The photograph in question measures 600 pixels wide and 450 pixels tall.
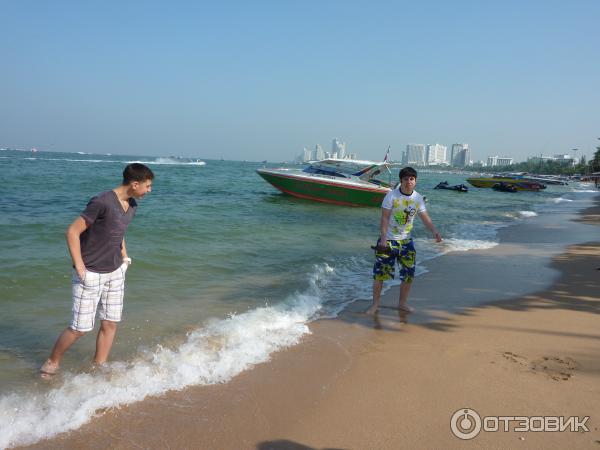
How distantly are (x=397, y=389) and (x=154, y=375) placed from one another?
6.41 feet

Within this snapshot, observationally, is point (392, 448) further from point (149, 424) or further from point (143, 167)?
point (143, 167)

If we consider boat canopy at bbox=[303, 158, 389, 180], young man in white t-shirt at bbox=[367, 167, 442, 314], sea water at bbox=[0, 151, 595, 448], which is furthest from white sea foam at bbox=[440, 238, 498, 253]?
boat canopy at bbox=[303, 158, 389, 180]

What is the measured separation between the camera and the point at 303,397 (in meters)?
3.36

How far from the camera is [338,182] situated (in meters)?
21.2

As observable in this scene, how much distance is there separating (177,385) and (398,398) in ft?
5.62

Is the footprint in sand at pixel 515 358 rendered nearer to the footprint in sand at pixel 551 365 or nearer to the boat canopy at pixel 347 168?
the footprint in sand at pixel 551 365

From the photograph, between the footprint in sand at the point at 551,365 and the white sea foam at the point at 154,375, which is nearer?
the white sea foam at the point at 154,375

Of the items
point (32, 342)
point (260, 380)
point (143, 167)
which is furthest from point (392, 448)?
point (32, 342)

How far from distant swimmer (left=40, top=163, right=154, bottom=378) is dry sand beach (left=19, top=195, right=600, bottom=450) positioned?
0.80m

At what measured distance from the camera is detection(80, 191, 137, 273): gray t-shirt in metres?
3.20

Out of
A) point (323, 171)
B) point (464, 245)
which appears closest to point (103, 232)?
point (464, 245)

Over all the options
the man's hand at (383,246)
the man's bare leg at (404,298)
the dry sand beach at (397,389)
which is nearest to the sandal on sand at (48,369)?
the dry sand beach at (397,389)

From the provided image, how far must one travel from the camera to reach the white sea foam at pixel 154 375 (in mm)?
2963

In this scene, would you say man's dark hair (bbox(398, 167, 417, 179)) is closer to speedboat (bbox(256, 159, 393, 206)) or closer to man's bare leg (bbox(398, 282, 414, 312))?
man's bare leg (bbox(398, 282, 414, 312))
